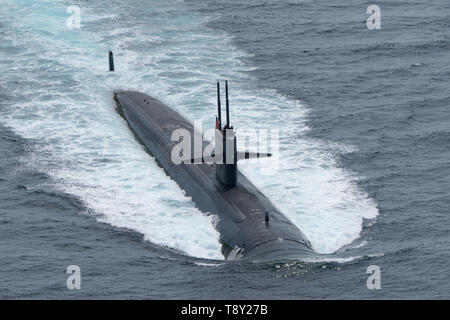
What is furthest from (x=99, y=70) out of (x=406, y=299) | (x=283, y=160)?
(x=406, y=299)

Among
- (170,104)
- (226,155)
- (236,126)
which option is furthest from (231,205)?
(170,104)

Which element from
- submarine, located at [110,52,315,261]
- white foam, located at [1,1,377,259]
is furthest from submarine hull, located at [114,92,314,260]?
white foam, located at [1,1,377,259]

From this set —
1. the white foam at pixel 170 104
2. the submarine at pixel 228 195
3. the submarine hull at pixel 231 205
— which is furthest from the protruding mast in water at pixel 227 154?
the white foam at pixel 170 104

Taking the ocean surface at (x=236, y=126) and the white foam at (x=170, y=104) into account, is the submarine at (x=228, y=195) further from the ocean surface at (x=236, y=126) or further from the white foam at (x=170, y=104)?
the ocean surface at (x=236, y=126)

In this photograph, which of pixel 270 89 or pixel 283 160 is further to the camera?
pixel 270 89

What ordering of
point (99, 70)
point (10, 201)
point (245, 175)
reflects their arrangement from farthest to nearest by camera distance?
point (99, 70) → point (245, 175) → point (10, 201)

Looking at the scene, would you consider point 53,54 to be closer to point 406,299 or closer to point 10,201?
point 10,201

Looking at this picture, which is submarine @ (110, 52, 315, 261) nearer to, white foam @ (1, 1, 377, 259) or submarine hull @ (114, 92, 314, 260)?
submarine hull @ (114, 92, 314, 260)
